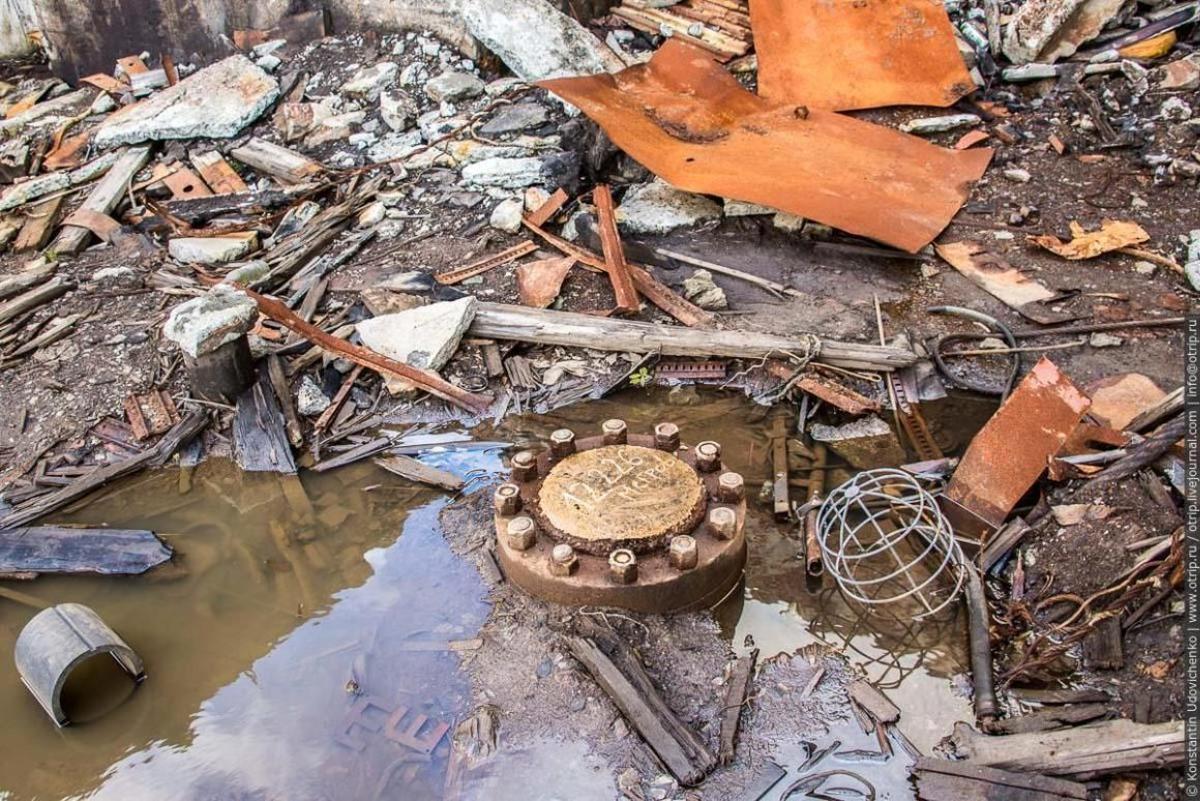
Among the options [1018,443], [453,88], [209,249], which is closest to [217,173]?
[209,249]

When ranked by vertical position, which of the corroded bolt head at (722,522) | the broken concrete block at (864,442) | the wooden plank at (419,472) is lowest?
the broken concrete block at (864,442)

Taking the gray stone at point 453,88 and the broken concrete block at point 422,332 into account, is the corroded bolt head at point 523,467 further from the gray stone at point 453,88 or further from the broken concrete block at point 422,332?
the gray stone at point 453,88

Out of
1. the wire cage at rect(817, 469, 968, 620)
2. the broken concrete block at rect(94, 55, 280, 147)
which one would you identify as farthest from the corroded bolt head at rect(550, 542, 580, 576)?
the broken concrete block at rect(94, 55, 280, 147)

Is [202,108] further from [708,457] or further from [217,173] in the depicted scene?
[708,457]

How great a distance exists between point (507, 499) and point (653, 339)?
81.9 inches

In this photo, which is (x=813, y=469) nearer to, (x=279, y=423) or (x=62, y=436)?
(x=279, y=423)

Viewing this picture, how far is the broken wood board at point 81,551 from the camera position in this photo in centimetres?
503

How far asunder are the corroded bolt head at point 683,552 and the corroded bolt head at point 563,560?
0.48m

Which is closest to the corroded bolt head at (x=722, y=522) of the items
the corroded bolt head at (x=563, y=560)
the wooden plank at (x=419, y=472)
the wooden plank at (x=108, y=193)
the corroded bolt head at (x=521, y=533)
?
the corroded bolt head at (x=563, y=560)

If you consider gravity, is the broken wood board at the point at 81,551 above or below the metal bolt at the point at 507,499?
below

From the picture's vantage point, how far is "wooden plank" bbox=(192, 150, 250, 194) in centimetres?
858

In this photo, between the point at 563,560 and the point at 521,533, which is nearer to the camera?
the point at 563,560

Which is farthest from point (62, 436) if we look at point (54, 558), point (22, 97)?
point (22, 97)

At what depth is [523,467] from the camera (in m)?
4.72
